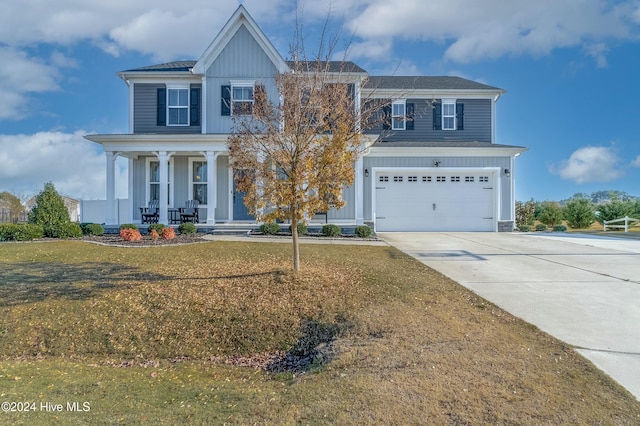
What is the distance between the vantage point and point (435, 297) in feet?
20.8

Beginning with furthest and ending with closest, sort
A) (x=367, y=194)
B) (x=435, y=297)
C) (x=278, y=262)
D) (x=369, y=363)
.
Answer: (x=367, y=194), (x=278, y=262), (x=435, y=297), (x=369, y=363)

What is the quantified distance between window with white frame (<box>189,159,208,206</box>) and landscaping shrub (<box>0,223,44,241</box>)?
612 centimetres

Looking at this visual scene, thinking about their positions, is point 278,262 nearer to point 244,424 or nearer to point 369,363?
point 369,363

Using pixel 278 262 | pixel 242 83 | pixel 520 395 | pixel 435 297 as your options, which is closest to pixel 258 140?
pixel 278 262

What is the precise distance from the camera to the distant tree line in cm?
2164

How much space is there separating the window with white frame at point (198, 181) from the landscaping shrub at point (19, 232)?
241 inches

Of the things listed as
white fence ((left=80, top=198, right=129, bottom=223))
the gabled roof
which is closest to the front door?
the gabled roof

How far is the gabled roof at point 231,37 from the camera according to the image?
1605 cm

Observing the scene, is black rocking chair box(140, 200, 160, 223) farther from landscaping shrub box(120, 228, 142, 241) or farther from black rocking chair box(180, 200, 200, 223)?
→ landscaping shrub box(120, 228, 142, 241)

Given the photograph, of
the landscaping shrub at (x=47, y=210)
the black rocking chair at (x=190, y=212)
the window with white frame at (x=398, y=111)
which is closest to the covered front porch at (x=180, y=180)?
the black rocking chair at (x=190, y=212)

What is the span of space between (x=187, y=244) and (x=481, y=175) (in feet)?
45.3

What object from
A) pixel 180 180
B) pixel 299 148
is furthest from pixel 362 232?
pixel 180 180

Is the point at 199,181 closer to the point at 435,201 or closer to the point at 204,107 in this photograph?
the point at 204,107

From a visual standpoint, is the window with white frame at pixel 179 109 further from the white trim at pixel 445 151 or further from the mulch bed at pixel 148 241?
the white trim at pixel 445 151
